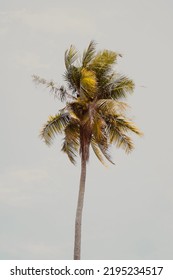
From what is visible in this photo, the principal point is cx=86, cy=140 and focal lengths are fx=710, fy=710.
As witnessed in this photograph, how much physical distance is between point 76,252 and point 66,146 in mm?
6791

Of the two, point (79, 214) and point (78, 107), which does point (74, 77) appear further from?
point (79, 214)

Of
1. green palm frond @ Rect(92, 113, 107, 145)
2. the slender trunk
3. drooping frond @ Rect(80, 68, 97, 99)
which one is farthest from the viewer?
drooping frond @ Rect(80, 68, 97, 99)

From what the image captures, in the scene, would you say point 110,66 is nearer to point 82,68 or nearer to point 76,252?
point 82,68

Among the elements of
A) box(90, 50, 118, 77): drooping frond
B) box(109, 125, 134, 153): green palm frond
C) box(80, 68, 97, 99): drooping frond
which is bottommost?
box(109, 125, 134, 153): green palm frond

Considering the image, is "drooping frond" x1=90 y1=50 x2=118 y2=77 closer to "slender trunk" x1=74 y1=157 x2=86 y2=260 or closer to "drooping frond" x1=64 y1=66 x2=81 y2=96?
"drooping frond" x1=64 y1=66 x2=81 y2=96

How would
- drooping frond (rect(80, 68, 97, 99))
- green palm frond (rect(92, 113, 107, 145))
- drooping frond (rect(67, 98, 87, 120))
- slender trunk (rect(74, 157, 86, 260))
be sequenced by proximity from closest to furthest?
slender trunk (rect(74, 157, 86, 260)) < green palm frond (rect(92, 113, 107, 145)) < drooping frond (rect(80, 68, 97, 99)) < drooping frond (rect(67, 98, 87, 120))

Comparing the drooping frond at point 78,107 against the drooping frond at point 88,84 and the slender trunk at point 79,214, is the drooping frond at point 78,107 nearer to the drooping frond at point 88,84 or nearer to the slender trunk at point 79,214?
the drooping frond at point 88,84

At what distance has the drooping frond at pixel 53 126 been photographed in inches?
1703

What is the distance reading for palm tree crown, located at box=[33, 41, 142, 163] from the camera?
142ft

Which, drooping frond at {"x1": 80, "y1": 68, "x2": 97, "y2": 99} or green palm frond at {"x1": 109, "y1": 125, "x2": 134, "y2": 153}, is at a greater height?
drooping frond at {"x1": 80, "y1": 68, "x2": 97, "y2": 99}

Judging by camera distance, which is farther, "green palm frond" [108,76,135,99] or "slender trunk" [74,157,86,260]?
"green palm frond" [108,76,135,99]

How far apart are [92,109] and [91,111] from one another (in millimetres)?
262

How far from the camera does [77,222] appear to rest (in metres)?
41.7

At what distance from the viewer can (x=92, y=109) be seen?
43.2 m
